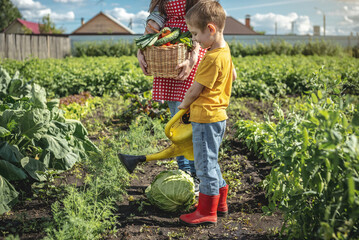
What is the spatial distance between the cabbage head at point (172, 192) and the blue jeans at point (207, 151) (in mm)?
261

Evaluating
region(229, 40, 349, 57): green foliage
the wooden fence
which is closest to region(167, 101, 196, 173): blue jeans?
the wooden fence

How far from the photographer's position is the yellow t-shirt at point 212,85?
2375 millimetres

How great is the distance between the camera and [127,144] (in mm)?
4168

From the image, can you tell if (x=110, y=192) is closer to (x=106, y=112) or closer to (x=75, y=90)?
(x=106, y=112)

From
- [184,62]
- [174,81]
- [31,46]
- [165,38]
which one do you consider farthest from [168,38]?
[31,46]

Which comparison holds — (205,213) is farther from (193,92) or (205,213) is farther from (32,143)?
(32,143)

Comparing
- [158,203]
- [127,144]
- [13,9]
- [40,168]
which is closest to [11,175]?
[40,168]

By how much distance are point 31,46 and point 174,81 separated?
16.3 m

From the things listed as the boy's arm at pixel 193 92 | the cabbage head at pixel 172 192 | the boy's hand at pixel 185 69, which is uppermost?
the boy's hand at pixel 185 69

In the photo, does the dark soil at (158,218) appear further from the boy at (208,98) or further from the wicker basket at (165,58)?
the wicker basket at (165,58)

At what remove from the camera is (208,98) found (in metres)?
2.44

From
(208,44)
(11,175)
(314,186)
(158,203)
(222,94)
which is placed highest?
(208,44)

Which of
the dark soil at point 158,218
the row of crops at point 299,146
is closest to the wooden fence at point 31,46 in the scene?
the row of crops at point 299,146

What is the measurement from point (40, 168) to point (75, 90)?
5107mm
